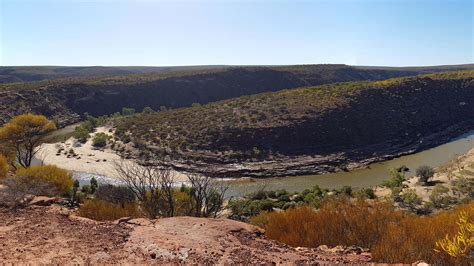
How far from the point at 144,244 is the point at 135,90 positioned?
72818 millimetres

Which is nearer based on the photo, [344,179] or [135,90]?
[344,179]

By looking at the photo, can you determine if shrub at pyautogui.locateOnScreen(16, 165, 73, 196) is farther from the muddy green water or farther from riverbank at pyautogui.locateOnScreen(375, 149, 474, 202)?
riverbank at pyautogui.locateOnScreen(375, 149, 474, 202)

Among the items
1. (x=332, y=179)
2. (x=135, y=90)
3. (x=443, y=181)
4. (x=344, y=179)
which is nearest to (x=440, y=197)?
(x=443, y=181)

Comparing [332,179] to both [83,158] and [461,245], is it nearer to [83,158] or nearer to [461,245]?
[83,158]

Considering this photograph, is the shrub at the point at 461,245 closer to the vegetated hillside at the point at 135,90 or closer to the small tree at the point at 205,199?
the small tree at the point at 205,199

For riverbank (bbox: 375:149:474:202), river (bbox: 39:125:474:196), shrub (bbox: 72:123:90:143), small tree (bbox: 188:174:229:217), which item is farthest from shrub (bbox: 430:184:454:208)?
shrub (bbox: 72:123:90:143)

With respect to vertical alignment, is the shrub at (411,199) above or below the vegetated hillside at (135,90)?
below

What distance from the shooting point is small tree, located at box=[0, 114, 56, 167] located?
31.7 m

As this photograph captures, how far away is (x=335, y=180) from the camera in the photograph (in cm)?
3478

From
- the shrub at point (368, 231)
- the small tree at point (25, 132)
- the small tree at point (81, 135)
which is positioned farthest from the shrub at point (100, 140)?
the shrub at point (368, 231)

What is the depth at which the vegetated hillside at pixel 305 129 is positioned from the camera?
38688mm

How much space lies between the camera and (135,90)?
262 ft

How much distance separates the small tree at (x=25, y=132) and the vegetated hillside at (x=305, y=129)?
1078cm

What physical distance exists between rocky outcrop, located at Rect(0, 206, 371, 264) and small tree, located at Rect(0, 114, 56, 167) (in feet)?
72.8
